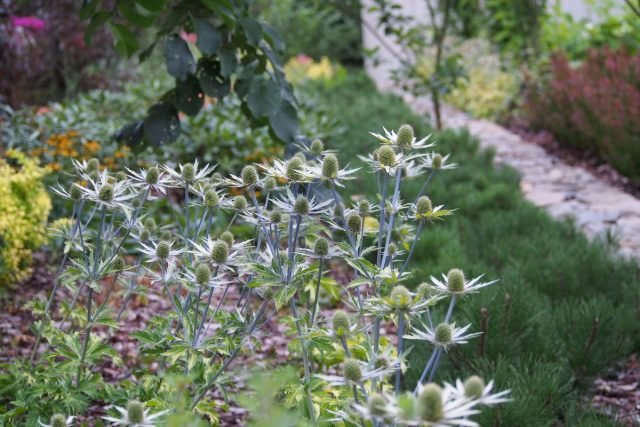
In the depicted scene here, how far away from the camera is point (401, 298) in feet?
4.36

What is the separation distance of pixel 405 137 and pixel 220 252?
46 centimetres

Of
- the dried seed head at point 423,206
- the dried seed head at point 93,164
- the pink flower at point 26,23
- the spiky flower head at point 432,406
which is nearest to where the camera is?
the spiky flower head at point 432,406

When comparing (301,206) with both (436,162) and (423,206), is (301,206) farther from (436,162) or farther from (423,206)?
(436,162)

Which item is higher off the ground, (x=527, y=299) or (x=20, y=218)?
(x=527, y=299)

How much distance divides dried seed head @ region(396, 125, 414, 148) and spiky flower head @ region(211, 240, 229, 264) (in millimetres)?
429

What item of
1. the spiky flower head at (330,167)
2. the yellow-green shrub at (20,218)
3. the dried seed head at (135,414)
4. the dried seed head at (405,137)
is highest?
the dried seed head at (405,137)

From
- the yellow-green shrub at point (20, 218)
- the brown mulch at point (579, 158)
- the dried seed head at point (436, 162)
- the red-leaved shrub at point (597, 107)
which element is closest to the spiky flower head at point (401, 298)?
the dried seed head at point (436, 162)

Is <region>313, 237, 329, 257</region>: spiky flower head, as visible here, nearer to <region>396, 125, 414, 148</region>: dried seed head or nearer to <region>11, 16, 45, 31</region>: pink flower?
<region>396, 125, 414, 148</region>: dried seed head

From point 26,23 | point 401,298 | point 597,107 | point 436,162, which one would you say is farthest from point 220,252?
point 26,23

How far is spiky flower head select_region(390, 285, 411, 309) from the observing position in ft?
4.34

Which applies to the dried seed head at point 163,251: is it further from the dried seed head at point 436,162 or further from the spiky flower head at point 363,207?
the dried seed head at point 436,162

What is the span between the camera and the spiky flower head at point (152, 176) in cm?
175

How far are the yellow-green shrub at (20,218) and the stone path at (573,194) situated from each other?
274 centimetres

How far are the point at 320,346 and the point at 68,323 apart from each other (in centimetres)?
211
